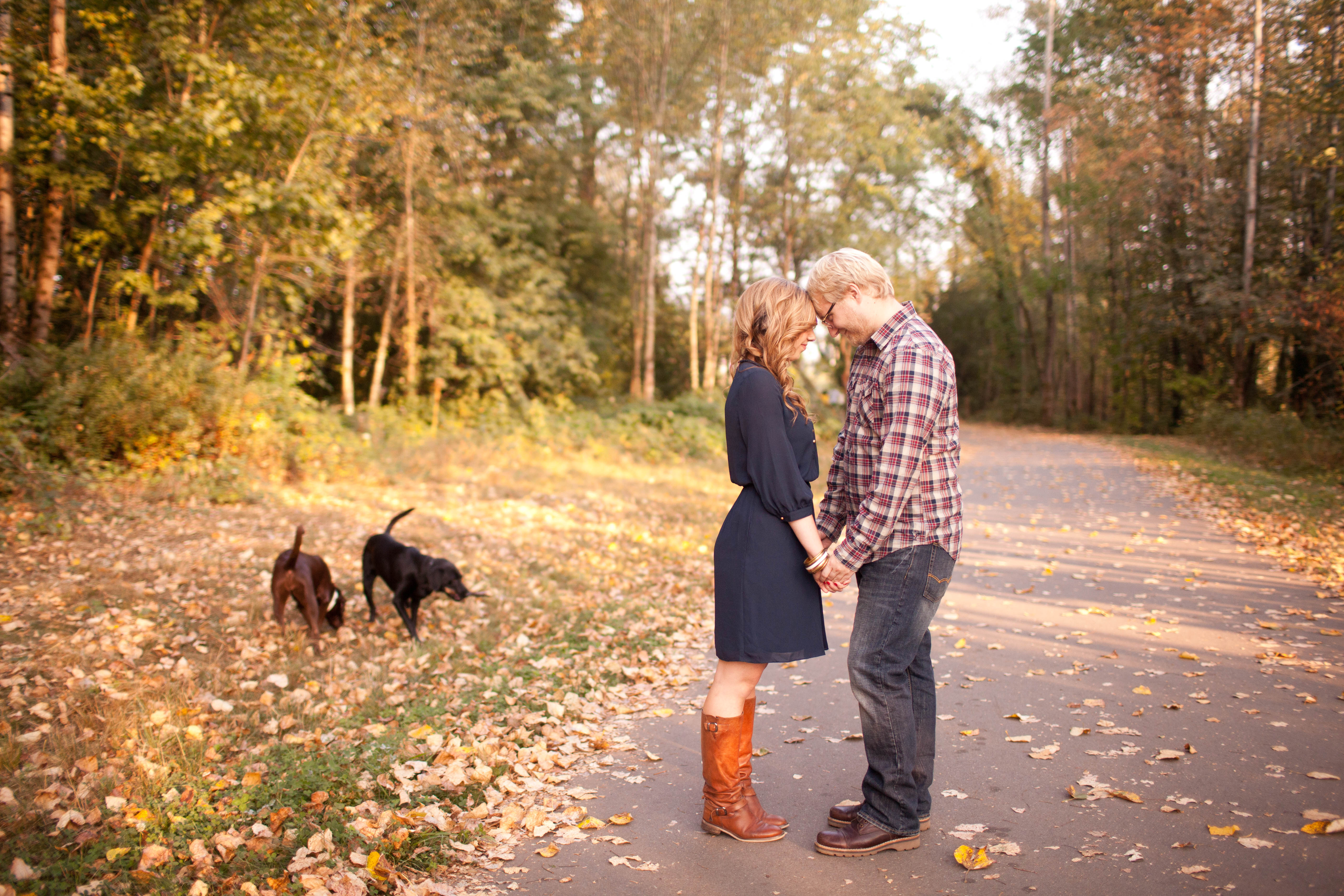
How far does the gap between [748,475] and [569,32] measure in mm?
21330

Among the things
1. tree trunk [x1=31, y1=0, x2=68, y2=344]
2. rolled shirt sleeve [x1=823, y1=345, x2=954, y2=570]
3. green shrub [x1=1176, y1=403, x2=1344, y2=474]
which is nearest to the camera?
rolled shirt sleeve [x1=823, y1=345, x2=954, y2=570]

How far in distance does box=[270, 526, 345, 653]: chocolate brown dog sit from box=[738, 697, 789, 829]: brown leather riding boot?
3.74m

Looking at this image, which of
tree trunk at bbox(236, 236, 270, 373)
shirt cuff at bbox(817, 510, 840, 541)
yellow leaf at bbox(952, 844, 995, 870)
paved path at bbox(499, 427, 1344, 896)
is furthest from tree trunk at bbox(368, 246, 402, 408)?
yellow leaf at bbox(952, 844, 995, 870)

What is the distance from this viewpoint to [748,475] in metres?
3.20

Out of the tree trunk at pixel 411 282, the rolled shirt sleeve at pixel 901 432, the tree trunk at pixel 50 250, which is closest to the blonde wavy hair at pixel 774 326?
the rolled shirt sleeve at pixel 901 432

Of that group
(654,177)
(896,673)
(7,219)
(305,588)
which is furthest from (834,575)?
(654,177)

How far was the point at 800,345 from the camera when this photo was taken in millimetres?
3240

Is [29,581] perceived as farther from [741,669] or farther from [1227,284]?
[1227,284]

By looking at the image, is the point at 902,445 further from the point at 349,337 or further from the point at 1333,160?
the point at 1333,160

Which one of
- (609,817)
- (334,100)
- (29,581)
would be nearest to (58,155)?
(334,100)

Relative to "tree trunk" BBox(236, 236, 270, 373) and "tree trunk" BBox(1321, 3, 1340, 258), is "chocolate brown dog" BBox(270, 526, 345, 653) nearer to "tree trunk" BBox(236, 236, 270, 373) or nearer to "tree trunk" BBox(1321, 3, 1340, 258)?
"tree trunk" BBox(236, 236, 270, 373)

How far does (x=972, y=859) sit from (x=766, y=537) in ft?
4.71

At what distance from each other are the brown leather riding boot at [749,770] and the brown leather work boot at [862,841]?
22cm

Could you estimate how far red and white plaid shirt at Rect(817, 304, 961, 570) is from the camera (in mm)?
3014
